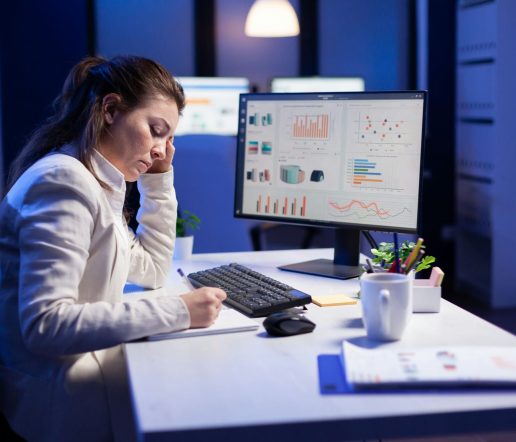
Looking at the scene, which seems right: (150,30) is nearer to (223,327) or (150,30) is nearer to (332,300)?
(332,300)

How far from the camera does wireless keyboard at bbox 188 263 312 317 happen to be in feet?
5.30

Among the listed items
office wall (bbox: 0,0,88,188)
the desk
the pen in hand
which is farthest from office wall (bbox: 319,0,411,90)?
the desk

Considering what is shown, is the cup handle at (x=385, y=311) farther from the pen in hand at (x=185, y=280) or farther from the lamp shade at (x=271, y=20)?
the lamp shade at (x=271, y=20)

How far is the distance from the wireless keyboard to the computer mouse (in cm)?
12

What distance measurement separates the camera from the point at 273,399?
1.13 meters

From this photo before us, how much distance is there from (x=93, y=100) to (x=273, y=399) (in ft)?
2.45

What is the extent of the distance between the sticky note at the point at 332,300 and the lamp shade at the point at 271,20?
4.03 meters

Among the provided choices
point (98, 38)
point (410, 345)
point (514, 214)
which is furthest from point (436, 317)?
point (98, 38)

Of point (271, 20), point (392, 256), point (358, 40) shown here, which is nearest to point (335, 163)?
point (392, 256)

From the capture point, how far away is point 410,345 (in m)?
1.39

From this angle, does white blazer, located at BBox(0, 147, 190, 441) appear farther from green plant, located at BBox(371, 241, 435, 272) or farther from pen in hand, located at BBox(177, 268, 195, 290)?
green plant, located at BBox(371, 241, 435, 272)

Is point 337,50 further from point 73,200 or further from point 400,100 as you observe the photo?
point 73,200

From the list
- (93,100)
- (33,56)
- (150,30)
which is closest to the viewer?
(93,100)

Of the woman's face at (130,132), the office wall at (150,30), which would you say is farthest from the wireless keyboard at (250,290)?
the office wall at (150,30)
